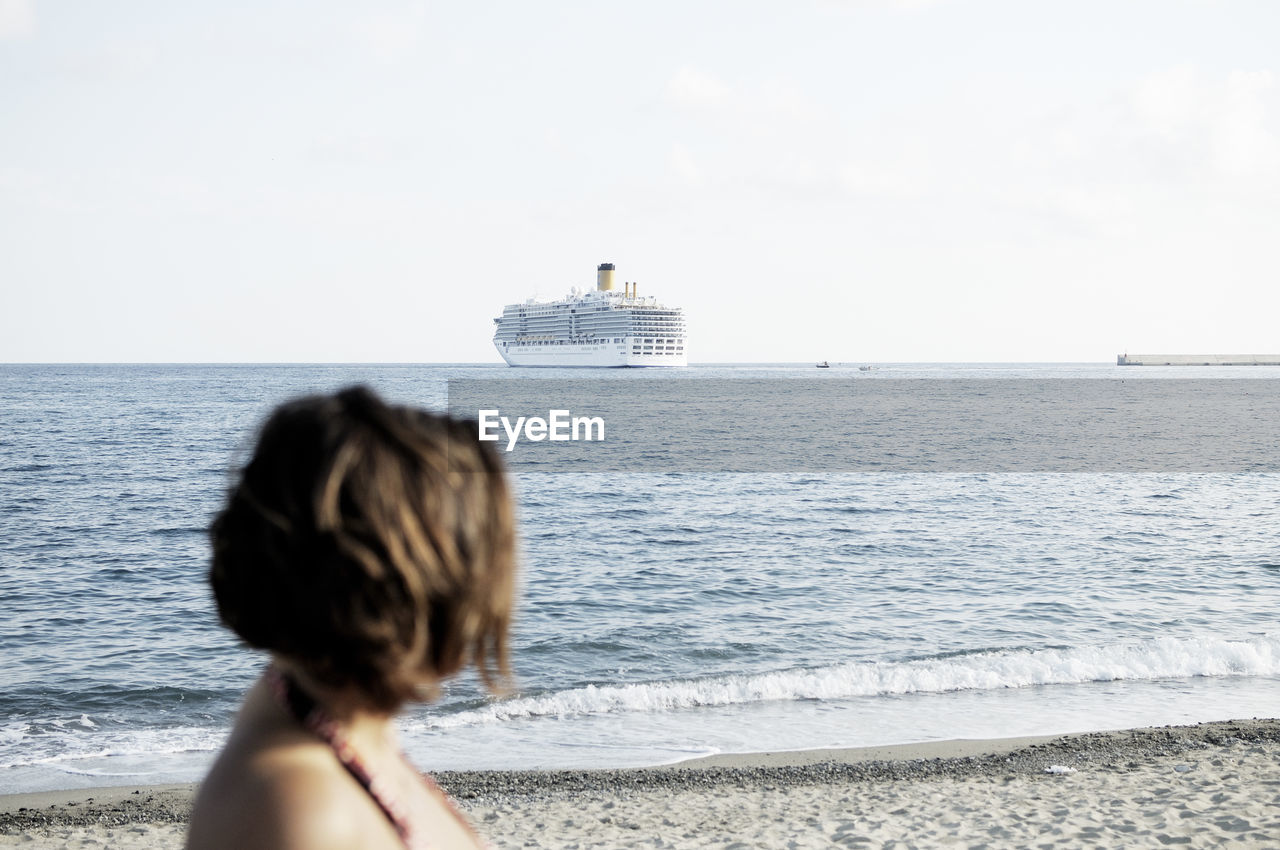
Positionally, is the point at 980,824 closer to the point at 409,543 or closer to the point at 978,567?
the point at 409,543

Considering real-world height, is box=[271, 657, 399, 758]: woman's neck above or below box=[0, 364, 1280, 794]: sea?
above

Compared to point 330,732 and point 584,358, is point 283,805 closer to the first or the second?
point 330,732

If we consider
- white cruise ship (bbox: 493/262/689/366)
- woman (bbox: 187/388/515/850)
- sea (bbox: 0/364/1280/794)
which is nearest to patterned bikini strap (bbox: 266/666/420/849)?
woman (bbox: 187/388/515/850)

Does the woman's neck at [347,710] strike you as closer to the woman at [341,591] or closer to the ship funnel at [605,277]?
the woman at [341,591]

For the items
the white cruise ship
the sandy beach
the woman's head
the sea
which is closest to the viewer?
the woman's head

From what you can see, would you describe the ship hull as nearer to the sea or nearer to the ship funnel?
the ship funnel

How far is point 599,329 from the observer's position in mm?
116125

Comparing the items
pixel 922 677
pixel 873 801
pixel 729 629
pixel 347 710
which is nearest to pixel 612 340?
pixel 729 629

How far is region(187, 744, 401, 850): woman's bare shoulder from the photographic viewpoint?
2.66 ft

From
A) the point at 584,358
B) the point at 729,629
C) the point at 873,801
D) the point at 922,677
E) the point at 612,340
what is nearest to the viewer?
the point at 873,801

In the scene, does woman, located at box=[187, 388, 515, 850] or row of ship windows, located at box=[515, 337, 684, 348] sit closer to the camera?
woman, located at box=[187, 388, 515, 850]

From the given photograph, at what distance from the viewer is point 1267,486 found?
31938mm

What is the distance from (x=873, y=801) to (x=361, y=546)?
730 centimetres

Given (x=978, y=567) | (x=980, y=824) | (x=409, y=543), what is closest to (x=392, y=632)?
(x=409, y=543)
